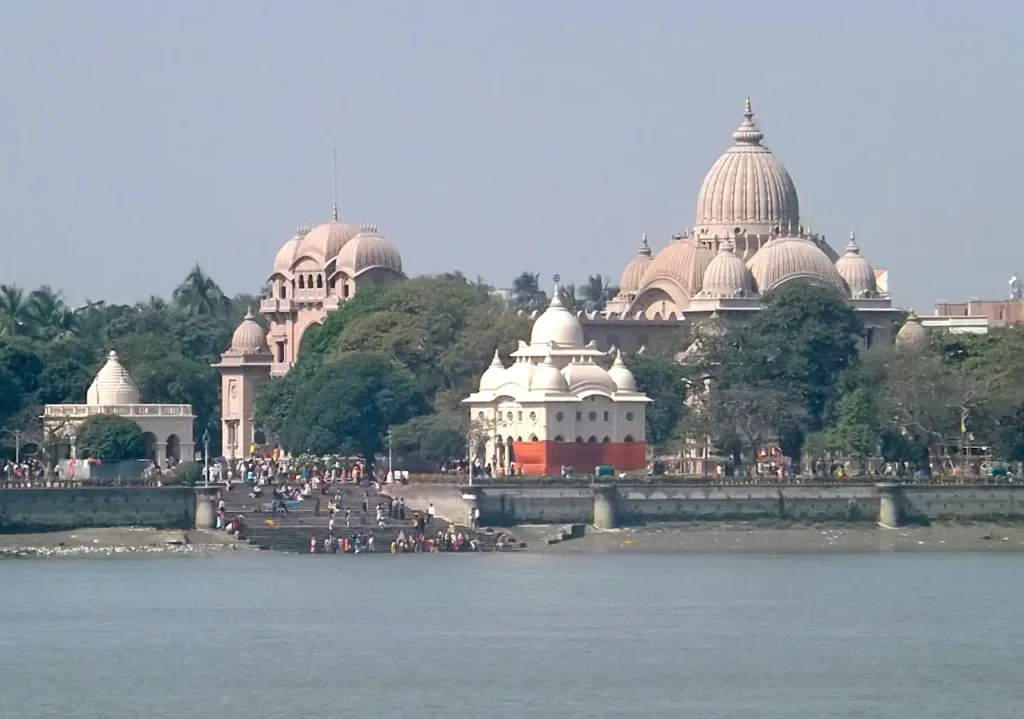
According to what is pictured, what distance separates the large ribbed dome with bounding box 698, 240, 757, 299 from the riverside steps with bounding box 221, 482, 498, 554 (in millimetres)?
26909

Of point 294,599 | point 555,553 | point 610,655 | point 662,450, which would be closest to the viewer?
point 610,655

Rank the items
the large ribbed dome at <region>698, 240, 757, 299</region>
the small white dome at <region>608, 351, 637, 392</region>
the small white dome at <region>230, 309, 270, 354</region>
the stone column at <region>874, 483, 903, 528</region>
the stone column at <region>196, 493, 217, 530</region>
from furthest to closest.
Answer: the small white dome at <region>230, 309, 270, 354</region>
the large ribbed dome at <region>698, 240, 757, 299</region>
the small white dome at <region>608, 351, 637, 392</region>
the stone column at <region>874, 483, 903, 528</region>
the stone column at <region>196, 493, 217, 530</region>

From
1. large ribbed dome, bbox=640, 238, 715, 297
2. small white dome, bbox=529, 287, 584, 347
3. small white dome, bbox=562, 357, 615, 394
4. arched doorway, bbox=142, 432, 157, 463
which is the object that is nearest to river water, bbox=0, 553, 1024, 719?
small white dome, bbox=562, 357, 615, 394

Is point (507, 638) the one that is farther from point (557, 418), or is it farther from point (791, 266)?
point (791, 266)

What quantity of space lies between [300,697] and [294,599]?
13.9 m

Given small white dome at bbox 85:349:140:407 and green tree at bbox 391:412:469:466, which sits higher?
small white dome at bbox 85:349:140:407

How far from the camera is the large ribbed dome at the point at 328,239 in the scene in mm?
109125

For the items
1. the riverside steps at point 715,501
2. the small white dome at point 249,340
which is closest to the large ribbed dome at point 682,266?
the small white dome at point 249,340

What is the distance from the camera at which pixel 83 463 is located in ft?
266

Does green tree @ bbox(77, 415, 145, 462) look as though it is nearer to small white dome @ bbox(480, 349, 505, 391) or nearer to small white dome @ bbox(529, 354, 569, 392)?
small white dome @ bbox(480, 349, 505, 391)

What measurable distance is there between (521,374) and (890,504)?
11988 millimetres

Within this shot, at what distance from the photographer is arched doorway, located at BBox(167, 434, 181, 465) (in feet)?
290

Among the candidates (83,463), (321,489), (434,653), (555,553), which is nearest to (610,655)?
(434,653)

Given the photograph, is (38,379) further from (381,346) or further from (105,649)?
(105,649)
